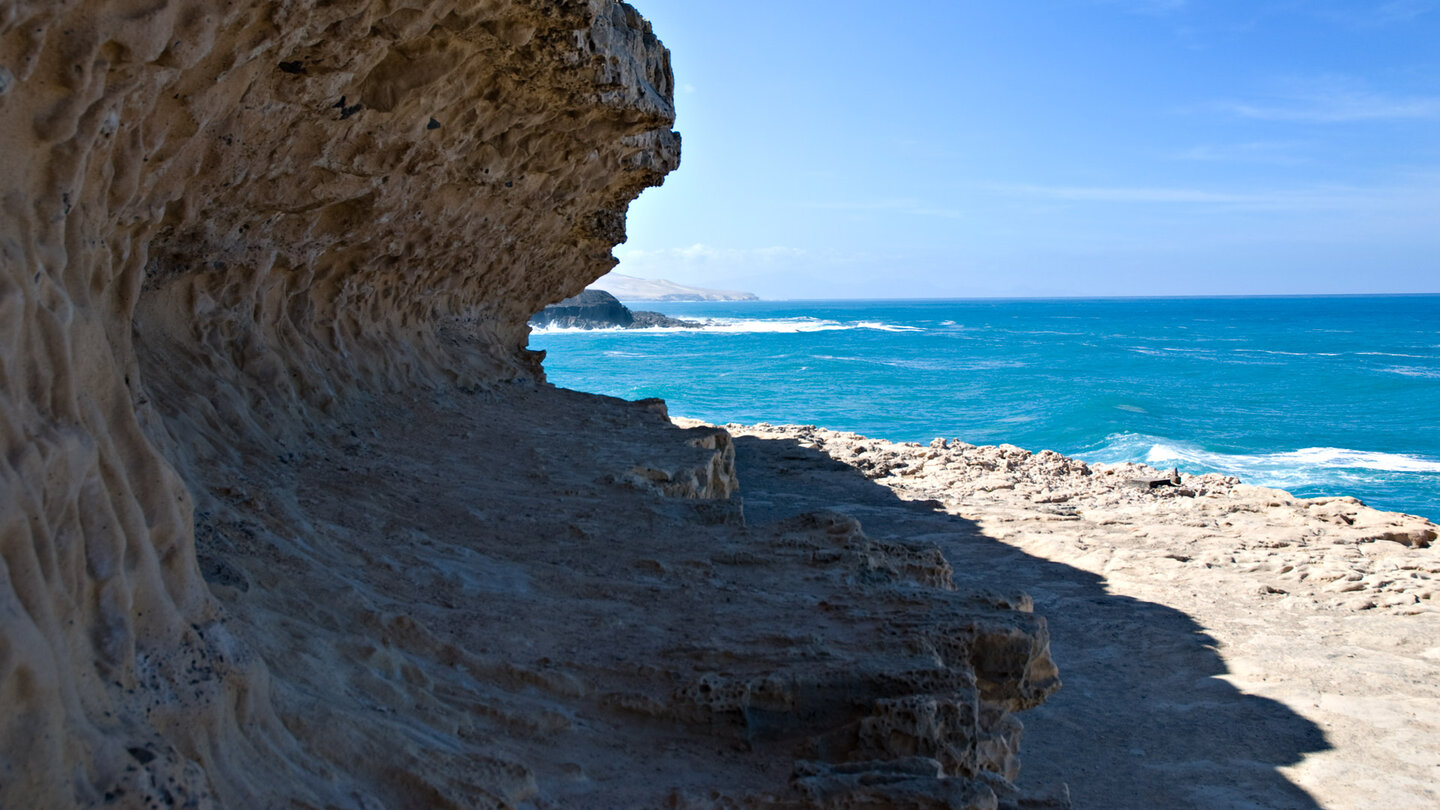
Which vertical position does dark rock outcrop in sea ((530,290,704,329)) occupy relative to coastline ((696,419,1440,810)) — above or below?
above

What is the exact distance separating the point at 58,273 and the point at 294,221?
419 cm

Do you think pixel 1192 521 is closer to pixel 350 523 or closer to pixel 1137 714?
pixel 1137 714

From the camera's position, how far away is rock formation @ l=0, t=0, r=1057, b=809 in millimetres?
2340

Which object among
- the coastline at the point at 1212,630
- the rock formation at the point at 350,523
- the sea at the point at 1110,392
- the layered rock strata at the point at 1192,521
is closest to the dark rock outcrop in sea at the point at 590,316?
the sea at the point at 1110,392

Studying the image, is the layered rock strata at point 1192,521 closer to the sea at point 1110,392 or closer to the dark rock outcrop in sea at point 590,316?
the sea at point 1110,392

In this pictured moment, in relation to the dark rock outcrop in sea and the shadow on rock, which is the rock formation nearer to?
the shadow on rock

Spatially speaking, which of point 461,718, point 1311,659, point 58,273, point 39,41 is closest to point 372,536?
point 461,718

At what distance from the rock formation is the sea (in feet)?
60.9

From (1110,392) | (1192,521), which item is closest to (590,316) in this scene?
(1110,392)

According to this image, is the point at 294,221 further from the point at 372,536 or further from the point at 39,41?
the point at 39,41

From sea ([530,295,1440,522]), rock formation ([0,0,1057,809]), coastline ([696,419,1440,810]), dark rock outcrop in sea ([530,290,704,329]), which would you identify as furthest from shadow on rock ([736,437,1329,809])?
dark rock outcrop in sea ([530,290,704,329])

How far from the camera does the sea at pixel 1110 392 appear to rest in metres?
25.0

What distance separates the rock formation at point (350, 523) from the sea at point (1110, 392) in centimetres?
1856

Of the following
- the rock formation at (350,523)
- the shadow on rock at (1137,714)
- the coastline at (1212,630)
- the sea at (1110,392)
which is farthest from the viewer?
the sea at (1110,392)
